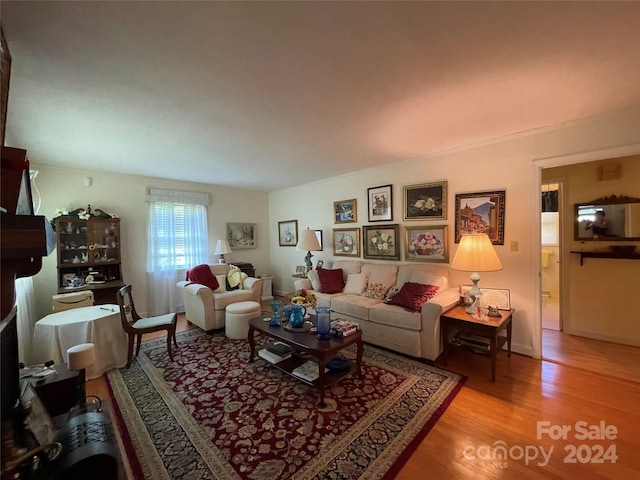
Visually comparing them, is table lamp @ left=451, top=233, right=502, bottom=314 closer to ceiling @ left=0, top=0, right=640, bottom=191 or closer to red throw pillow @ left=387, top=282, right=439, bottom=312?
red throw pillow @ left=387, top=282, right=439, bottom=312

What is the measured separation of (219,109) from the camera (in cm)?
213

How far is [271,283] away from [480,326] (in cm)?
428

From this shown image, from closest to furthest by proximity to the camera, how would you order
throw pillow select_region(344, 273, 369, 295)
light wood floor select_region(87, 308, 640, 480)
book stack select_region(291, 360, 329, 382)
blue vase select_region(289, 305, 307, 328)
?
light wood floor select_region(87, 308, 640, 480)
book stack select_region(291, 360, 329, 382)
blue vase select_region(289, 305, 307, 328)
throw pillow select_region(344, 273, 369, 295)

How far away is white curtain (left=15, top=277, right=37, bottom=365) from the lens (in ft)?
8.15

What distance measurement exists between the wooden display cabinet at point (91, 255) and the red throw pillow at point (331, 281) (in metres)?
2.84

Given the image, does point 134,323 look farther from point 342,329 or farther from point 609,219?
point 609,219

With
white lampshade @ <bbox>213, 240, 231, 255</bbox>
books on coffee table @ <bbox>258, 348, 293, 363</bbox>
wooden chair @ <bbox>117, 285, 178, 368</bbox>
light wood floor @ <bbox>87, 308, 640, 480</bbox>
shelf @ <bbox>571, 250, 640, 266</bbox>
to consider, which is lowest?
light wood floor @ <bbox>87, 308, 640, 480</bbox>

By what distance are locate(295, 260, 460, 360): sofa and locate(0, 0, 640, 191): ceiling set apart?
170cm

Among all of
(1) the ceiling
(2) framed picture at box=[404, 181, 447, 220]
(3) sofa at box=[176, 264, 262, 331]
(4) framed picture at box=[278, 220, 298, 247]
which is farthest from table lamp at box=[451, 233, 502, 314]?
(4) framed picture at box=[278, 220, 298, 247]

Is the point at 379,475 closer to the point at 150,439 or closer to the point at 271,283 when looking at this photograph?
the point at 150,439

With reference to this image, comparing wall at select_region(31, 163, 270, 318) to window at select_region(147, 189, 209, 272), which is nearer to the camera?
wall at select_region(31, 163, 270, 318)

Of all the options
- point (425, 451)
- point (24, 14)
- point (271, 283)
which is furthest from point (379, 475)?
point (271, 283)

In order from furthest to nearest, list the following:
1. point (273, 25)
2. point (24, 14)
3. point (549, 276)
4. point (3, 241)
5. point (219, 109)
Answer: point (549, 276), point (219, 109), point (273, 25), point (24, 14), point (3, 241)

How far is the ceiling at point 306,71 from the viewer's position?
1.24 metres
